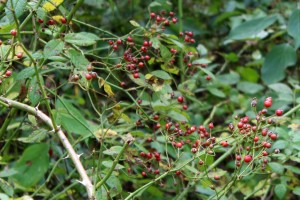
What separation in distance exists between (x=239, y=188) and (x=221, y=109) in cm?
65

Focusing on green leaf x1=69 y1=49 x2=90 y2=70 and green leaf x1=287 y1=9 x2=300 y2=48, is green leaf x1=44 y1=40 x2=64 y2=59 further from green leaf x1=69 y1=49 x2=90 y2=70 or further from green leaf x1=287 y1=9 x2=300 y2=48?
green leaf x1=287 y1=9 x2=300 y2=48

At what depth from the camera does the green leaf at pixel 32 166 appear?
7.29 feet

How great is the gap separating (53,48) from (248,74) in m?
1.74

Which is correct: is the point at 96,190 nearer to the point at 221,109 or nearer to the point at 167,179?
the point at 167,179

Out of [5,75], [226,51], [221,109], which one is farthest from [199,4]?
[5,75]

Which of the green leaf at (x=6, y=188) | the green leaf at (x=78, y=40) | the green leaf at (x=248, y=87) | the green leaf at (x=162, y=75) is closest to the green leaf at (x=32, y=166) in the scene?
the green leaf at (x=6, y=188)

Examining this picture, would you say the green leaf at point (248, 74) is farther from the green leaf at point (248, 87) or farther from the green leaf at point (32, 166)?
the green leaf at point (32, 166)

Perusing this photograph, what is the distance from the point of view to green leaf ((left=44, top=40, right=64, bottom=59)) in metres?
1.57

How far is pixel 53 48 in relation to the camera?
1.58 m

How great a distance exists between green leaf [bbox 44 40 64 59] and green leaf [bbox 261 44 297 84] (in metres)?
1.51

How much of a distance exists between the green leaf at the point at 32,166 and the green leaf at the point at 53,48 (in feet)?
2.43

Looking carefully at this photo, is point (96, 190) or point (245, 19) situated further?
point (245, 19)

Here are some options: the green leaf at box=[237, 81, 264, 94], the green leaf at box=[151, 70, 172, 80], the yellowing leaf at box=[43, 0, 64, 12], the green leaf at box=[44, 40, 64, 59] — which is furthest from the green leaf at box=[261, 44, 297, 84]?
the green leaf at box=[44, 40, 64, 59]

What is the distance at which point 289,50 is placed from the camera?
9.62 ft
